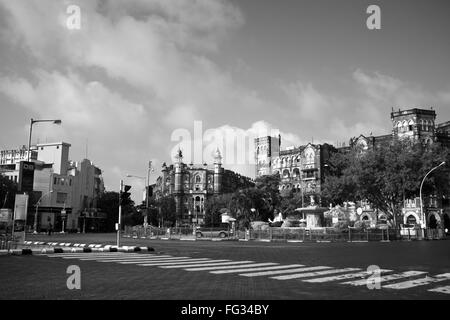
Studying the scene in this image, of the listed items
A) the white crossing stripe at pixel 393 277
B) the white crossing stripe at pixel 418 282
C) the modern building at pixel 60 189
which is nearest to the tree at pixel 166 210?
the modern building at pixel 60 189

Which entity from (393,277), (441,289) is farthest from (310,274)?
(441,289)

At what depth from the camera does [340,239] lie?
4025cm

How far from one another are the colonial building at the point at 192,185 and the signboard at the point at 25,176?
346 feet

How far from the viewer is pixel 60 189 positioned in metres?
98.9

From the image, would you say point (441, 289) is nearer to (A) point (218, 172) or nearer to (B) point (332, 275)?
(B) point (332, 275)

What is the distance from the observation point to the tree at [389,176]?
5081cm

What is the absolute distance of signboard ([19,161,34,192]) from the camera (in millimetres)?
23219

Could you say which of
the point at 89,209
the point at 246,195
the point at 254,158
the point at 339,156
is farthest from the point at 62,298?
the point at 254,158

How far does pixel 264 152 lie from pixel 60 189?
5626 centimetres

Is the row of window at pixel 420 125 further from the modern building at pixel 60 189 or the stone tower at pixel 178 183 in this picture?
the stone tower at pixel 178 183

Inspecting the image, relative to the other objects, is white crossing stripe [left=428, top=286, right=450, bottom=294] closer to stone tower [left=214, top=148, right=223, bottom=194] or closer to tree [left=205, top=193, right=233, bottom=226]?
tree [left=205, top=193, right=233, bottom=226]

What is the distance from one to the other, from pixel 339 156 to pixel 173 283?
172 feet
